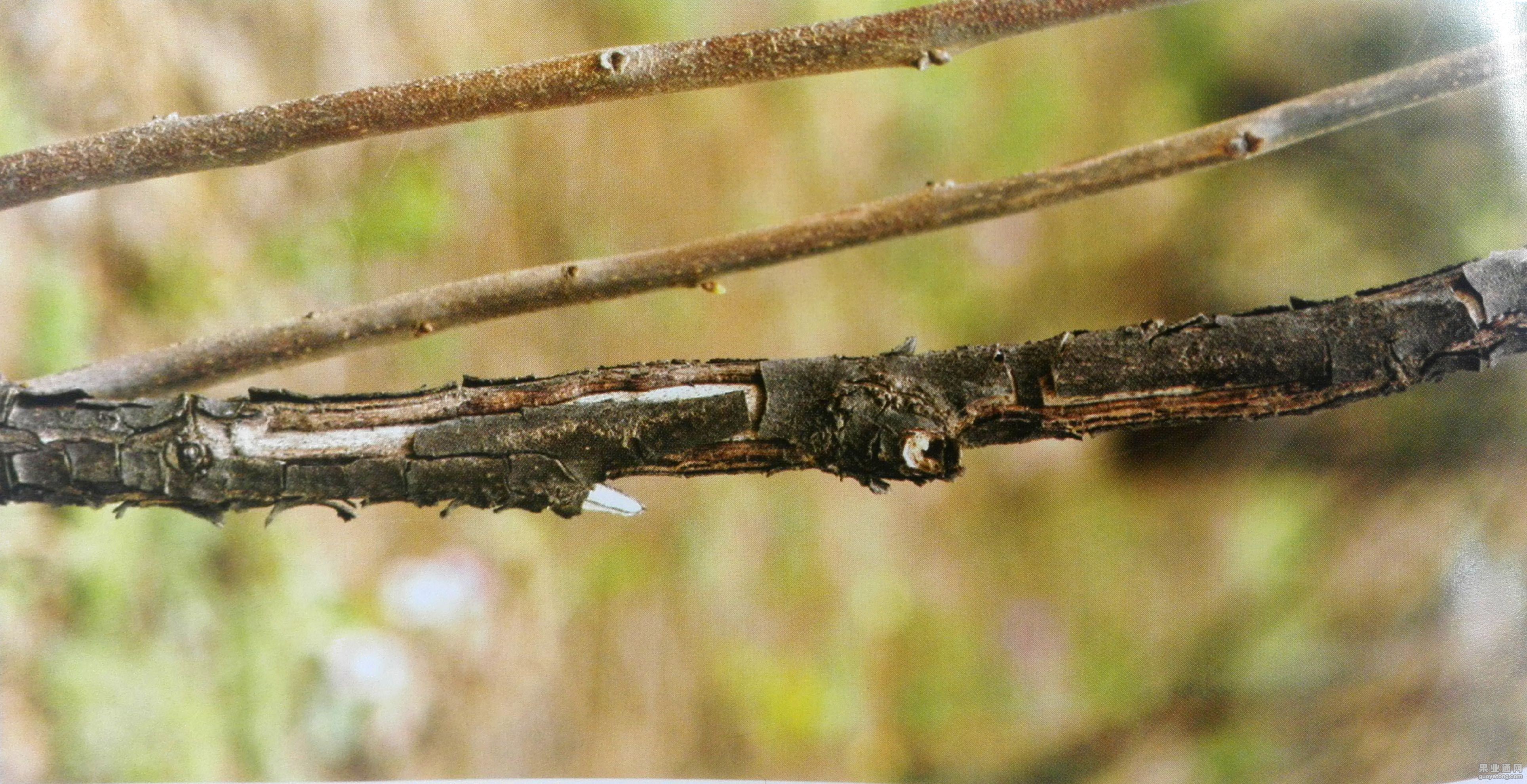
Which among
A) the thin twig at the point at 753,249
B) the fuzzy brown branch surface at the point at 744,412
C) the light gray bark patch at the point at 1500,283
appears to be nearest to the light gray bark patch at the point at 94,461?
the fuzzy brown branch surface at the point at 744,412

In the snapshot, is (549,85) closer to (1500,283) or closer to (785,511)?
(785,511)

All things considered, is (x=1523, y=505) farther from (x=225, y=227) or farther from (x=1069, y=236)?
(x=225, y=227)

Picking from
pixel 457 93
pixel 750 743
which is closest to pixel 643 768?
pixel 750 743

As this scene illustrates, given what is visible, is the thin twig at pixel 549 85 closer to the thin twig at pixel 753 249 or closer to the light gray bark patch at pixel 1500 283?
the thin twig at pixel 753 249

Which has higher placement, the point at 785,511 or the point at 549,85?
the point at 549,85

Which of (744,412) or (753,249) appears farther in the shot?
(753,249)

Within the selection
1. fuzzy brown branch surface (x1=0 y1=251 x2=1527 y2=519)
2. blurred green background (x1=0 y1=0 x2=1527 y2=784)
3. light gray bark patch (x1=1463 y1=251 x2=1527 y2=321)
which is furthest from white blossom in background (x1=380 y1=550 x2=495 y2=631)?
light gray bark patch (x1=1463 y1=251 x2=1527 y2=321)

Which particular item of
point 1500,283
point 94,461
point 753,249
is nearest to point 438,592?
point 94,461

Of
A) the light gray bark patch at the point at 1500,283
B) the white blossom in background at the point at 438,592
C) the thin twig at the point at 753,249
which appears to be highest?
the thin twig at the point at 753,249
